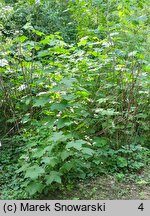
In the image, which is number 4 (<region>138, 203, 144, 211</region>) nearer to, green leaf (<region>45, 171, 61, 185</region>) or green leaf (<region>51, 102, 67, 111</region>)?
green leaf (<region>45, 171, 61, 185</region>)

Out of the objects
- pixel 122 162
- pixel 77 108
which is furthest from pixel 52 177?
pixel 122 162

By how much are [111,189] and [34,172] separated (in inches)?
36.2

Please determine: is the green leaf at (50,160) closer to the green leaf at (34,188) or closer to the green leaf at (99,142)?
the green leaf at (34,188)

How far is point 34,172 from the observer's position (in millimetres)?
2850

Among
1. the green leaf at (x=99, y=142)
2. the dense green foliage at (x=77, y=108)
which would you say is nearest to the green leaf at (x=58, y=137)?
the dense green foliage at (x=77, y=108)

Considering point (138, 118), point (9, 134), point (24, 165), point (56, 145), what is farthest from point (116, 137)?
point (9, 134)

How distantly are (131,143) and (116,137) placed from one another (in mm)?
264

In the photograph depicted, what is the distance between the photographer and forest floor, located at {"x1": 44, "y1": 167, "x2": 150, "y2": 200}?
10.4ft

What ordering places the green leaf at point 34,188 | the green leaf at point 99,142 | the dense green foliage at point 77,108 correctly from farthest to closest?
the green leaf at point 99,142, the dense green foliage at point 77,108, the green leaf at point 34,188

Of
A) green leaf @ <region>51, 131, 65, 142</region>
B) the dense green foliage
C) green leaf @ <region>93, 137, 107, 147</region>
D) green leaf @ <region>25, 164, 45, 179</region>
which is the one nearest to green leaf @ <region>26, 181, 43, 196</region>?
the dense green foliage

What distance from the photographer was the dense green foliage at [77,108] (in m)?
3.08

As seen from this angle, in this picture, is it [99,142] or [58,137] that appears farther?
[99,142]

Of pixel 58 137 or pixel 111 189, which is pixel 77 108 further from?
pixel 111 189

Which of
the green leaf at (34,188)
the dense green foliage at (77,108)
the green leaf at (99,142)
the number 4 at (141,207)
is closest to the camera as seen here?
the number 4 at (141,207)
